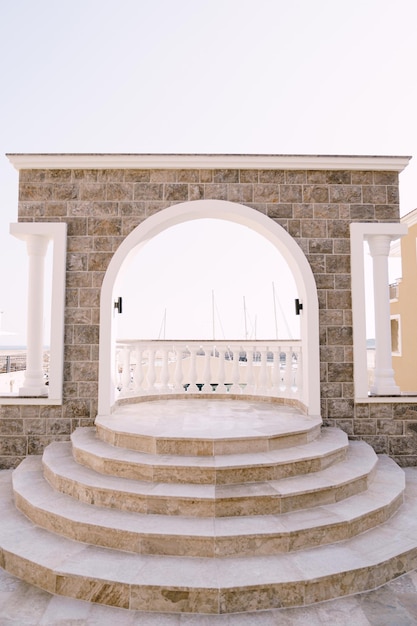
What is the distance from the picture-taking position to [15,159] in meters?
4.60

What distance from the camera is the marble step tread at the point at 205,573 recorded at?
6.98 ft

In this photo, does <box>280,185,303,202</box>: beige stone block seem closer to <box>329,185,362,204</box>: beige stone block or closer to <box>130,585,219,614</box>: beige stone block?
<box>329,185,362,204</box>: beige stone block

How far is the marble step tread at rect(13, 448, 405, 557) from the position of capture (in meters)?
2.47

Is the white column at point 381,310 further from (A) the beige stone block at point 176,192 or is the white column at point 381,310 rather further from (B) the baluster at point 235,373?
(A) the beige stone block at point 176,192

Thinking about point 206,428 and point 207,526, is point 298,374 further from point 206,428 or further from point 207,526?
point 207,526

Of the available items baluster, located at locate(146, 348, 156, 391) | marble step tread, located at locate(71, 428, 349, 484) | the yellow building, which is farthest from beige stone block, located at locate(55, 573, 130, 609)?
the yellow building

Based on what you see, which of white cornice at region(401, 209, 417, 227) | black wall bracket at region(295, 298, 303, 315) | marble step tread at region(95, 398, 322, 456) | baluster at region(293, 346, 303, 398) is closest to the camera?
marble step tread at region(95, 398, 322, 456)

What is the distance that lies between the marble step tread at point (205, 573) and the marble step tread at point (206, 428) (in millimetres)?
997

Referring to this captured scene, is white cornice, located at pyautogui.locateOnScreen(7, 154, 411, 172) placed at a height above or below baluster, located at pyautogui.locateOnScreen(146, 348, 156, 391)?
above

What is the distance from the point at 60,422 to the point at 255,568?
10.2ft

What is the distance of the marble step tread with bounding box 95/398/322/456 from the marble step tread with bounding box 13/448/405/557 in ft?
2.26

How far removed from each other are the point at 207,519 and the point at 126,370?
3.06 metres
